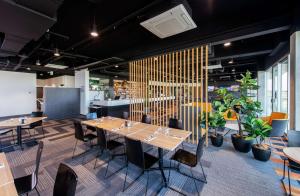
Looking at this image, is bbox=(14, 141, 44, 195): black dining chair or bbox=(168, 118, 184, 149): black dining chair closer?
bbox=(14, 141, 44, 195): black dining chair

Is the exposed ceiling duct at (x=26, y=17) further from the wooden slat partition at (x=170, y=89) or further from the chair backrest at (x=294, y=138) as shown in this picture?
the chair backrest at (x=294, y=138)

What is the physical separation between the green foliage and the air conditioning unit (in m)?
2.65

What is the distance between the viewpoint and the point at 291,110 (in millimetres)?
2746

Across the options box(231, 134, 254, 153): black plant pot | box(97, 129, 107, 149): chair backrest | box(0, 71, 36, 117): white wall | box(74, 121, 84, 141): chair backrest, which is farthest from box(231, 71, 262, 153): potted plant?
box(0, 71, 36, 117): white wall

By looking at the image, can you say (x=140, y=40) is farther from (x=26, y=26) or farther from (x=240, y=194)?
(x=240, y=194)

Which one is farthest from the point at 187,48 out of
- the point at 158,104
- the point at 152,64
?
the point at 158,104

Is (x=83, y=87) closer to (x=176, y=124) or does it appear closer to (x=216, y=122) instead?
(x=176, y=124)

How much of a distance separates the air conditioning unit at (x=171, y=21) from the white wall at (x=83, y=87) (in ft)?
20.6

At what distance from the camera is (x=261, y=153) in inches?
114

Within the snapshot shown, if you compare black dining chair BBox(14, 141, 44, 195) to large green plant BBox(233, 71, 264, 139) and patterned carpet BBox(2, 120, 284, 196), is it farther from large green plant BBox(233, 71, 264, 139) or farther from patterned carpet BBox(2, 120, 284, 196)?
large green plant BBox(233, 71, 264, 139)

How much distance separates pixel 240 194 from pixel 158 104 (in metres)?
3.57

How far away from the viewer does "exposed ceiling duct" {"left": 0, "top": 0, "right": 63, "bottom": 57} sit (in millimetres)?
2039

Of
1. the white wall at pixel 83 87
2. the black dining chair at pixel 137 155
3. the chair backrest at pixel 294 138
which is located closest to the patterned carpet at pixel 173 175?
the black dining chair at pixel 137 155

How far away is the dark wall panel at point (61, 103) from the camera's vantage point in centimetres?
692
